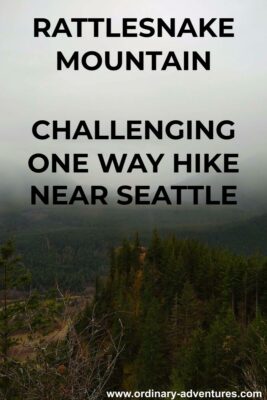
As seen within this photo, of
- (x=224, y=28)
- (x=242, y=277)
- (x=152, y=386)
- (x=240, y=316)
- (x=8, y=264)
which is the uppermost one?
(x=224, y=28)

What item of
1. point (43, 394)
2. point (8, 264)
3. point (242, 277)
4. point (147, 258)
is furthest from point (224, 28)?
point (147, 258)

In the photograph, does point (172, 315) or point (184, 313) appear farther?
point (172, 315)

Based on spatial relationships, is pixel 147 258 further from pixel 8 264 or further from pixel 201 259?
pixel 8 264

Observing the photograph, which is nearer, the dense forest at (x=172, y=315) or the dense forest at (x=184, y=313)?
the dense forest at (x=172, y=315)

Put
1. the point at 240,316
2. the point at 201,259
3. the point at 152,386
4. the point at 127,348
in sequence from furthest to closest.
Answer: the point at 201,259
the point at 240,316
the point at 127,348
the point at 152,386

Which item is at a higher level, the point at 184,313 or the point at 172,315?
the point at 184,313

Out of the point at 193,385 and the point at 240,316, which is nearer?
the point at 193,385

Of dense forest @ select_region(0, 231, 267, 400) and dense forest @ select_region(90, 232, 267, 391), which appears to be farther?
dense forest @ select_region(90, 232, 267, 391)

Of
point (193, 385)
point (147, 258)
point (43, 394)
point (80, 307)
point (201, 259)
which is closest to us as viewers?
point (43, 394)
